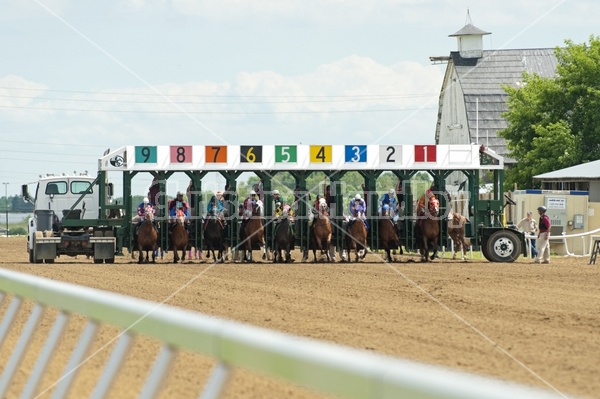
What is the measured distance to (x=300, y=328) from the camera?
42.1 ft

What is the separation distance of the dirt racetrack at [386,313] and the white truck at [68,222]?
172 cm

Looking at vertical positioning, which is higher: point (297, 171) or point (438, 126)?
point (438, 126)

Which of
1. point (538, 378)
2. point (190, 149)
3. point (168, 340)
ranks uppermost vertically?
point (190, 149)

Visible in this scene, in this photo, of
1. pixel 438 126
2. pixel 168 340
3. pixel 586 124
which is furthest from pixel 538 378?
pixel 438 126

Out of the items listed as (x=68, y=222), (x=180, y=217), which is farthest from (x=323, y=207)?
(x=68, y=222)

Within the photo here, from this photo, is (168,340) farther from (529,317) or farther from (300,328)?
(529,317)

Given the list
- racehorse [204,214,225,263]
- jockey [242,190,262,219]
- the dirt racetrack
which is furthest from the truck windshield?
jockey [242,190,262,219]

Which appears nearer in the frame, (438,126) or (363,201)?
(363,201)

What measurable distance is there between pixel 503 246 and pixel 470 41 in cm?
4976

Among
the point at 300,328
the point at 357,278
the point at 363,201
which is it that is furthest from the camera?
the point at 363,201

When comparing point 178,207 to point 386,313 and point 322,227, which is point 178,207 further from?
point 386,313

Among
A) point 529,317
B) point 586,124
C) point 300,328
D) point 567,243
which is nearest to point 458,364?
point 300,328

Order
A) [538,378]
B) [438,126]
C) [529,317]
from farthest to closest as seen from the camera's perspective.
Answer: [438,126] < [529,317] < [538,378]

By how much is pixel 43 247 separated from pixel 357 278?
9937mm
